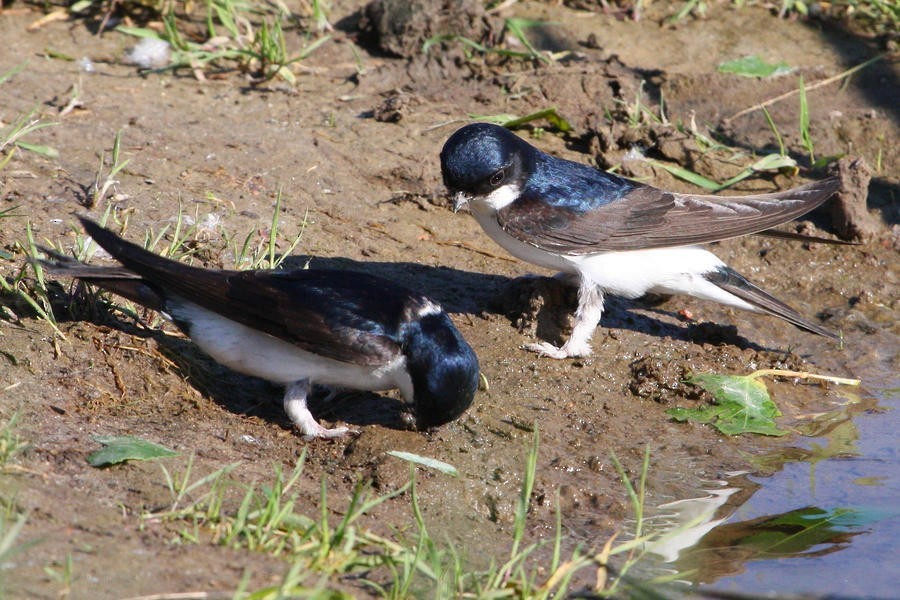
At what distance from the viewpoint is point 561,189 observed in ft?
16.6

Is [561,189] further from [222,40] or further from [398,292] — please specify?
[222,40]

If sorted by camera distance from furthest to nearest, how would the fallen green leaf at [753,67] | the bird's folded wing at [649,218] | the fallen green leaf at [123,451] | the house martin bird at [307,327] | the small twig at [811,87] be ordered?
the fallen green leaf at [753,67] < the small twig at [811,87] < the bird's folded wing at [649,218] < the house martin bird at [307,327] < the fallen green leaf at [123,451]

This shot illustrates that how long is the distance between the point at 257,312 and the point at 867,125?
4.09m

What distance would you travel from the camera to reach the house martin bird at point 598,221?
4.81 m

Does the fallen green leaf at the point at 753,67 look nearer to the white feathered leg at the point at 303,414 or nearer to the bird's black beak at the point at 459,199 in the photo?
the bird's black beak at the point at 459,199

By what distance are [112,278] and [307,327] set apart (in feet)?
2.45

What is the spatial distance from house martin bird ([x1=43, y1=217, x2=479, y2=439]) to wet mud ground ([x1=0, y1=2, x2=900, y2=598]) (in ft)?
0.57

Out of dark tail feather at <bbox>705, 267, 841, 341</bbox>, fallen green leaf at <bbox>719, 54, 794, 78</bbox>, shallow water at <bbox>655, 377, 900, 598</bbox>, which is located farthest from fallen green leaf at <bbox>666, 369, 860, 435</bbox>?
fallen green leaf at <bbox>719, 54, 794, 78</bbox>

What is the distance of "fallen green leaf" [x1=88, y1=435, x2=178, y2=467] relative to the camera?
11.2ft

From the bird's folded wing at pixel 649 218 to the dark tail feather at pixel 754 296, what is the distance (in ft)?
0.58

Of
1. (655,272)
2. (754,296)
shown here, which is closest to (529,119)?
(655,272)

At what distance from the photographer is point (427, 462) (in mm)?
3838

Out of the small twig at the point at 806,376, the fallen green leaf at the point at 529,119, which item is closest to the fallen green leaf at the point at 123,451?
the small twig at the point at 806,376

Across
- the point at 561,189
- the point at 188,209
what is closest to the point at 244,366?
the point at 188,209
